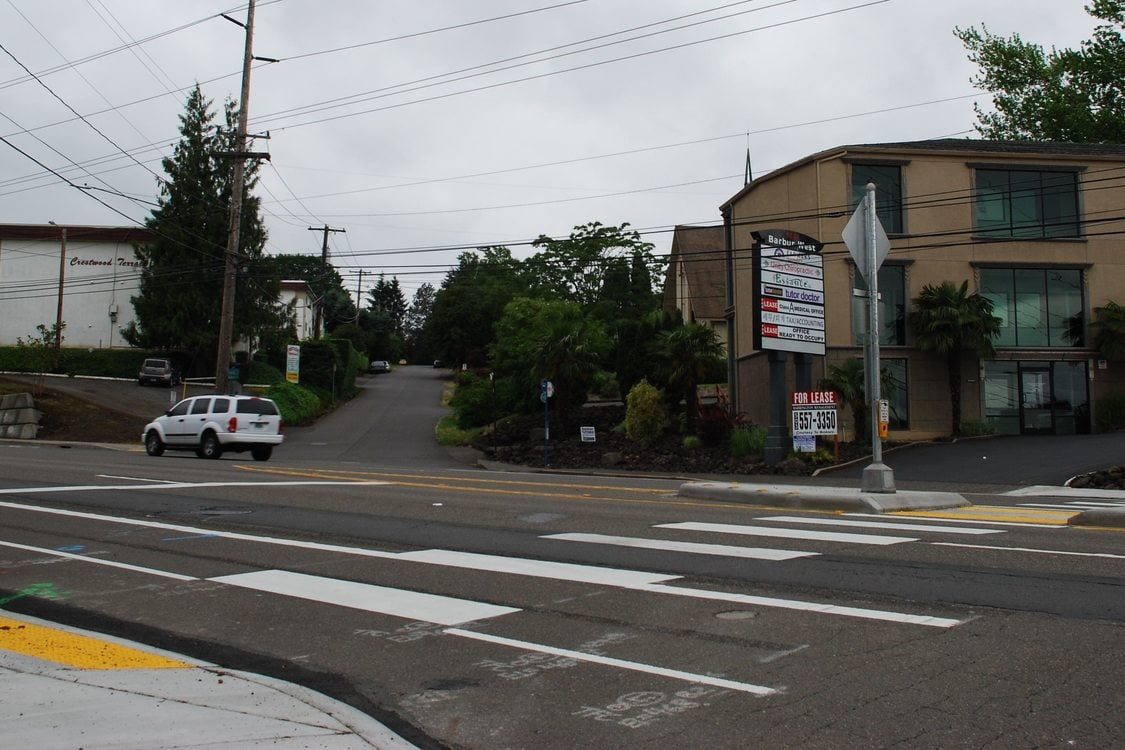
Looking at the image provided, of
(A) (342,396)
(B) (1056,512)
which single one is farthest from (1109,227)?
(A) (342,396)

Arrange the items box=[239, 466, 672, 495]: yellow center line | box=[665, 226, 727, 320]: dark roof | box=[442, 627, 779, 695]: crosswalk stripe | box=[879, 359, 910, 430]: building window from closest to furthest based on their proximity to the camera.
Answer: box=[442, 627, 779, 695]: crosswalk stripe
box=[239, 466, 672, 495]: yellow center line
box=[879, 359, 910, 430]: building window
box=[665, 226, 727, 320]: dark roof

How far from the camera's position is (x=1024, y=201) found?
31.2 metres

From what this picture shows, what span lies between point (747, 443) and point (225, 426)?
49.6ft

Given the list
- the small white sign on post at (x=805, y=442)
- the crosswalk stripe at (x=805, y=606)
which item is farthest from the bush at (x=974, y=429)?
the crosswalk stripe at (x=805, y=606)

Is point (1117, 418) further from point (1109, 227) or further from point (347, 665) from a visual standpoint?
point (347, 665)

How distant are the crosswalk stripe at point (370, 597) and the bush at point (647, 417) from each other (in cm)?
2498

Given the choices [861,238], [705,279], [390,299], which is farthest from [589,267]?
[390,299]

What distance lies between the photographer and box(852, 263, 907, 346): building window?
30.4 m

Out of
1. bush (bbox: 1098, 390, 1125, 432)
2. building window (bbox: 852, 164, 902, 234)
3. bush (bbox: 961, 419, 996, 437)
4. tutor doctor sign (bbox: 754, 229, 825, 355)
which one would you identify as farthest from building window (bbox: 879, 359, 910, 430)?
A: bush (bbox: 1098, 390, 1125, 432)

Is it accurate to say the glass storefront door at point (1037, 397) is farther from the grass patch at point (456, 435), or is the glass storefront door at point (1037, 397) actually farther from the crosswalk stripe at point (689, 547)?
the crosswalk stripe at point (689, 547)

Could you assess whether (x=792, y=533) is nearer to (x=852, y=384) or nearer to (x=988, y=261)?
(x=852, y=384)

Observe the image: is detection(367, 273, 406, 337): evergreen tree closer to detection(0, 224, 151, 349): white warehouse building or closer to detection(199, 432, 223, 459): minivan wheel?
detection(0, 224, 151, 349): white warehouse building

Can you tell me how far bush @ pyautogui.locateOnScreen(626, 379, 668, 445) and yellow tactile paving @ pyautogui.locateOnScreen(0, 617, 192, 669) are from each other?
2701 centimetres

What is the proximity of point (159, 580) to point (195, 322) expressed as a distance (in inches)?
1984
